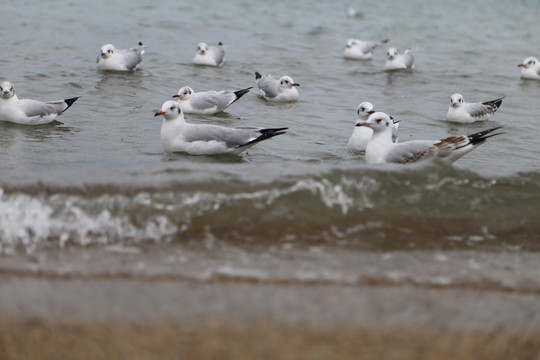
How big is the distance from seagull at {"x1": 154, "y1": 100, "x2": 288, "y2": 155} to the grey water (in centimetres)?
13

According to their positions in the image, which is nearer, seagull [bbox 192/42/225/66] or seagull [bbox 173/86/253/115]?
seagull [bbox 173/86/253/115]

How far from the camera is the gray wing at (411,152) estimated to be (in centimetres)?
762

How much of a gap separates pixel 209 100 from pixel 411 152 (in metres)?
3.73

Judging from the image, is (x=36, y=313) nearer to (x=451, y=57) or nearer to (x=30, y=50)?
(x=30, y=50)

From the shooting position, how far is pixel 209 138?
27.8 ft

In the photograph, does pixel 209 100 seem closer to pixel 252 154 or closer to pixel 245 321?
pixel 252 154

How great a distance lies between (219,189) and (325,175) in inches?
28.7

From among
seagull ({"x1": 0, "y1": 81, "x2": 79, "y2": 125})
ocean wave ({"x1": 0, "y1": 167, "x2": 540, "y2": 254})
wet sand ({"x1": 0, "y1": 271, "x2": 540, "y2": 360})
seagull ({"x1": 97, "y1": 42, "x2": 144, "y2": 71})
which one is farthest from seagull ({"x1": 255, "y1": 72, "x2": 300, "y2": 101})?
wet sand ({"x1": 0, "y1": 271, "x2": 540, "y2": 360})

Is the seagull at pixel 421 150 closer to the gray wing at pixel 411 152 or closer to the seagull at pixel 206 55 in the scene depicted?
the gray wing at pixel 411 152

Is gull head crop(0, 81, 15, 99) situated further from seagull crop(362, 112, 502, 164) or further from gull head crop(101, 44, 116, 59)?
seagull crop(362, 112, 502, 164)

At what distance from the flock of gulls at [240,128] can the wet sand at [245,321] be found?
3.89 metres

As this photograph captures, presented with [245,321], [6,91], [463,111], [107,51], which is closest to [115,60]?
[107,51]

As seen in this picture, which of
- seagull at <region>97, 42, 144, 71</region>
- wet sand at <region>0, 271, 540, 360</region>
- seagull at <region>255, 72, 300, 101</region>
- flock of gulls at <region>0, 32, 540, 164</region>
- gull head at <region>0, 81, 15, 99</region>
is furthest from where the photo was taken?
seagull at <region>97, 42, 144, 71</region>

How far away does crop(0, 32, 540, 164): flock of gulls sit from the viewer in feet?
25.4
